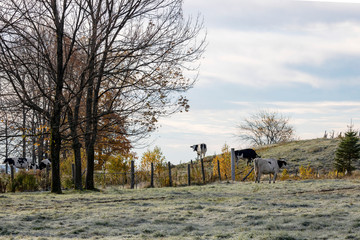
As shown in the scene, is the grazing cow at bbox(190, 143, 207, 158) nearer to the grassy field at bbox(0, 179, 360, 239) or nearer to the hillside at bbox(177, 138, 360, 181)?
the hillside at bbox(177, 138, 360, 181)

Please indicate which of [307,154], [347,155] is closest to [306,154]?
[307,154]

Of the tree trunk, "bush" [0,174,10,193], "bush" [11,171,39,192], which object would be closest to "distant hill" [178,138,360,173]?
"bush" [11,171,39,192]

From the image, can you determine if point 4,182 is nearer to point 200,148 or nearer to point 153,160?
point 153,160

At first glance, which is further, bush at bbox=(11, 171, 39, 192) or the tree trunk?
bush at bbox=(11, 171, 39, 192)

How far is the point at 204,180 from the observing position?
76.2 feet

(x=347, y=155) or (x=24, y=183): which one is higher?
(x=347, y=155)

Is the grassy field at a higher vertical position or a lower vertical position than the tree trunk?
lower

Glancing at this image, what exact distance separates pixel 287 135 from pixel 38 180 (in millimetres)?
41037

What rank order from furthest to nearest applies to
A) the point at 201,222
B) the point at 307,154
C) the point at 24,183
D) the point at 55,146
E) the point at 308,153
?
the point at 308,153
the point at 307,154
the point at 24,183
the point at 55,146
the point at 201,222

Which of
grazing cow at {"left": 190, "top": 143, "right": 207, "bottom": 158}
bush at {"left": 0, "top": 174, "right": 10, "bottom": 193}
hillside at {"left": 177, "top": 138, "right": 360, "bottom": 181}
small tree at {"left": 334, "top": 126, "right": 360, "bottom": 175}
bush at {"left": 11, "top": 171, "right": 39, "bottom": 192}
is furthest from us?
grazing cow at {"left": 190, "top": 143, "right": 207, "bottom": 158}

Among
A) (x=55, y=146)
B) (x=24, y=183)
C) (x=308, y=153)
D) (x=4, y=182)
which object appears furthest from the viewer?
(x=308, y=153)

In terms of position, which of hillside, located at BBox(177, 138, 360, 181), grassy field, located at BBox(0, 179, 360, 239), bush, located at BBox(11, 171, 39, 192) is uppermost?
hillside, located at BBox(177, 138, 360, 181)

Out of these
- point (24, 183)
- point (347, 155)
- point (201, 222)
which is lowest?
point (201, 222)

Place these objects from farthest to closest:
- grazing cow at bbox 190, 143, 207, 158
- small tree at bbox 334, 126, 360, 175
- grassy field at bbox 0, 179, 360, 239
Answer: grazing cow at bbox 190, 143, 207, 158 < small tree at bbox 334, 126, 360, 175 < grassy field at bbox 0, 179, 360, 239
